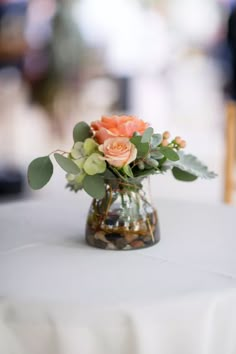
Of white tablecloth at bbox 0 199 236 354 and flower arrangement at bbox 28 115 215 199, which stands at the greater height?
flower arrangement at bbox 28 115 215 199

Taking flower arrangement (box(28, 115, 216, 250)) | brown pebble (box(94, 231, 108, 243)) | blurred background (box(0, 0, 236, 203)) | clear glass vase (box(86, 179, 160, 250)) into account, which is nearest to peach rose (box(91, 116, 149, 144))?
flower arrangement (box(28, 115, 216, 250))

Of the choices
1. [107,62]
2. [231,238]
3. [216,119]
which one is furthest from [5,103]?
[231,238]

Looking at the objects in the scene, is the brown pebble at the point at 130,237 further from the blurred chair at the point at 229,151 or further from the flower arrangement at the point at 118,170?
the blurred chair at the point at 229,151

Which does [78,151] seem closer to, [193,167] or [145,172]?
[145,172]

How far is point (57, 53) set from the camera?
4.34 metres

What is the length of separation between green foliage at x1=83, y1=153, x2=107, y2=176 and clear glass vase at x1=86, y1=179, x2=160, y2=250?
59 mm

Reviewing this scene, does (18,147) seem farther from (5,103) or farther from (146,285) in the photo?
(146,285)

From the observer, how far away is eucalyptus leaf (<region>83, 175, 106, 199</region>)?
126cm

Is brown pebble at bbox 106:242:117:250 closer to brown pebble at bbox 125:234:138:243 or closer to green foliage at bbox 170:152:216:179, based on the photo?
brown pebble at bbox 125:234:138:243

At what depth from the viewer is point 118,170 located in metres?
1.26

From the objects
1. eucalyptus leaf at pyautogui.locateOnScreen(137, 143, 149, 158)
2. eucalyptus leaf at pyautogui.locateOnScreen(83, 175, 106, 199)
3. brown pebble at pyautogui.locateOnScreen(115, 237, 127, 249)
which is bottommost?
brown pebble at pyautogui.locateOnScreen(115, 237, 127, 249)

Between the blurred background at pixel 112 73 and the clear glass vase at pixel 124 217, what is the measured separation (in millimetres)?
2863

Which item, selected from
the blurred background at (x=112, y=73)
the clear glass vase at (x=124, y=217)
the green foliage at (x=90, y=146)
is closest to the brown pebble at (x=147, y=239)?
the clear glass vase at (x=124, y=217)

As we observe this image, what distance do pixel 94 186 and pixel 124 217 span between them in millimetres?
115
